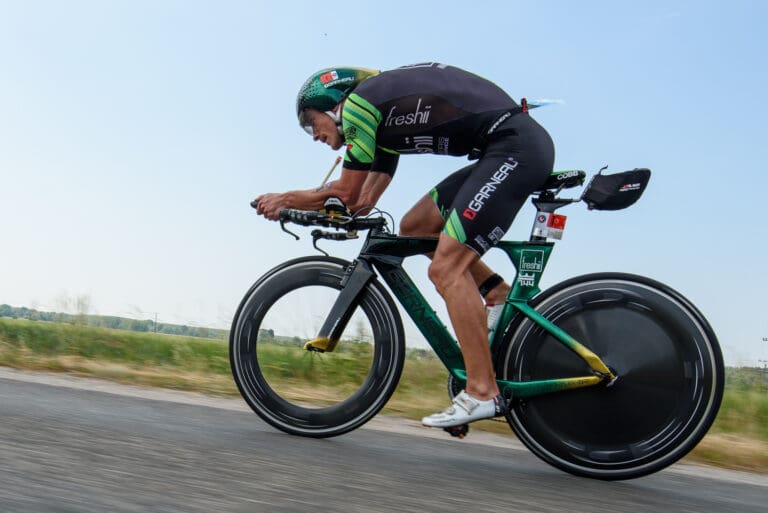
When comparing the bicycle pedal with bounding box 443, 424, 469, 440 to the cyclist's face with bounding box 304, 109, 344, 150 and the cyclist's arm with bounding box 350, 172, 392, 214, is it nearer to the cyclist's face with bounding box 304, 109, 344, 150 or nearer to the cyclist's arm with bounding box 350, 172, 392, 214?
the cyclist's arm with bounding box 350, 172, 392, 214

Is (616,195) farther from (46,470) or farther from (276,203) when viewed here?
(46,470)

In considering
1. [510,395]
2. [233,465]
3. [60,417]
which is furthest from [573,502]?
[60,417]

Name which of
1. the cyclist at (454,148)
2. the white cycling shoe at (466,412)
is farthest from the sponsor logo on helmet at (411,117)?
the white cycling shoe at (466,412)

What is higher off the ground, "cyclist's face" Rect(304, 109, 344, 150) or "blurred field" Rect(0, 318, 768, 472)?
"cyclist's face" Rect(304, 109, 344, 150)

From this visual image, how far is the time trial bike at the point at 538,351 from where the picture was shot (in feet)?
12.2

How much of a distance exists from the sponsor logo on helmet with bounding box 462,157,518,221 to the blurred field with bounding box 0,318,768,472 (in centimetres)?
95

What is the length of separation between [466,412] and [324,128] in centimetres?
159

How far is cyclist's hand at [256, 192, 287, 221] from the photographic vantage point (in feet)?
13.8

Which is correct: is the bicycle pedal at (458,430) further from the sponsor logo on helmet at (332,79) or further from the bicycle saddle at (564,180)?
the sponsor logo on helmet at (332,79)

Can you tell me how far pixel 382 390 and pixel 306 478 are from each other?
1120 mm

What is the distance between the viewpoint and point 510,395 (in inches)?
154

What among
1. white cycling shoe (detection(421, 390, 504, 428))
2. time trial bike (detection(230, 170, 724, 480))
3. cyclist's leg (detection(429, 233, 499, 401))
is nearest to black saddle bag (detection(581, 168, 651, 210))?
time trial bike (detection(230, 170, 724, 480))

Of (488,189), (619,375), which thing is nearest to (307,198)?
(488,189)

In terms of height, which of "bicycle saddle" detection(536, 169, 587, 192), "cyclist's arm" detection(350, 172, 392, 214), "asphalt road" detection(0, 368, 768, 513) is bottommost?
"asphalt road" detection(0, 368, 768, 513)
